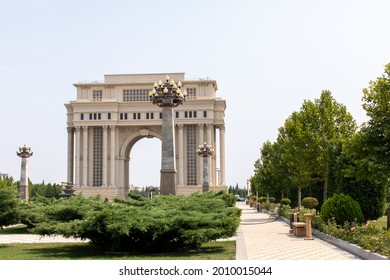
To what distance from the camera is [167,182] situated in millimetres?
26031

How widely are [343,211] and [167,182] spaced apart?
971 centimetres

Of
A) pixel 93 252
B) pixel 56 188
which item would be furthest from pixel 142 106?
pixel 93 252

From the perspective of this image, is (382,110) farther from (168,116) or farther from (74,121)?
(74,121)

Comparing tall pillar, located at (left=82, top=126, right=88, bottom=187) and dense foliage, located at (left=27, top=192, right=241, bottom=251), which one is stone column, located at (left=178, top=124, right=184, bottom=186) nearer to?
tall pillar, located at (left=82, top=126, right=88, bottom=187)

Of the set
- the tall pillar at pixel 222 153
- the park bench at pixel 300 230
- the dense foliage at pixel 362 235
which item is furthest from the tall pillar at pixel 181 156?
the park bench at pixel 300 230

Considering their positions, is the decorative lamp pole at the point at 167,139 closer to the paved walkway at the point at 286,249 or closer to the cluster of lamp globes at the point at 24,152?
the paved walkway at the point at 286,249

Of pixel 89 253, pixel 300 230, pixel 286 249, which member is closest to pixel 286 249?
pixel 286 249

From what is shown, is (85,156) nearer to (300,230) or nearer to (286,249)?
(300,230)

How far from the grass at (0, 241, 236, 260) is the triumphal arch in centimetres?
5992

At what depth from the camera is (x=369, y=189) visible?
23.5 metres

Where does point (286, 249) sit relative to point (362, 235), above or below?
below

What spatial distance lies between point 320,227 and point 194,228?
818 centimetres

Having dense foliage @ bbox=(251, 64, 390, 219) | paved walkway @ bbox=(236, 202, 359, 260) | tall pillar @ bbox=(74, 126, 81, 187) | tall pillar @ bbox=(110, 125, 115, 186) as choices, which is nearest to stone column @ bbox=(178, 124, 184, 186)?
tall pillar @ bbox=(110, 125, 115, 186)

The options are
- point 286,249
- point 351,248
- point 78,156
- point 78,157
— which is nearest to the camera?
point 351,248
